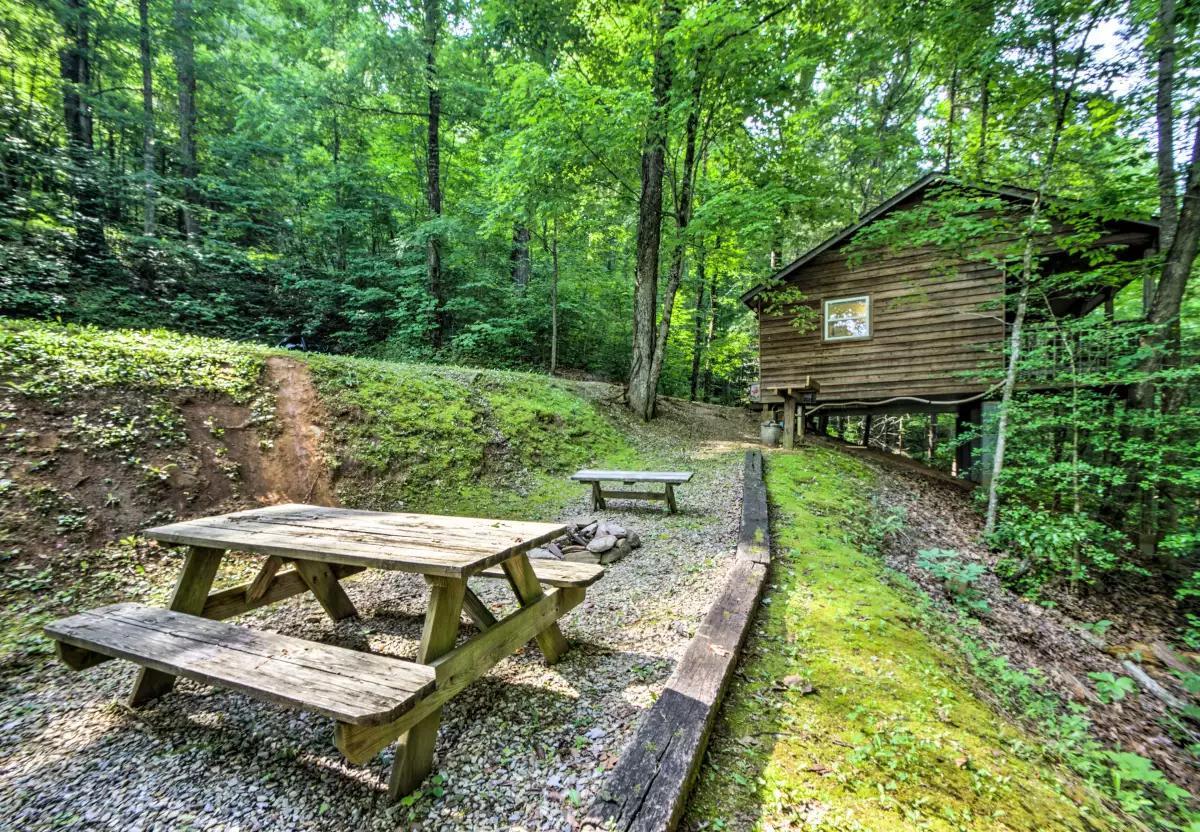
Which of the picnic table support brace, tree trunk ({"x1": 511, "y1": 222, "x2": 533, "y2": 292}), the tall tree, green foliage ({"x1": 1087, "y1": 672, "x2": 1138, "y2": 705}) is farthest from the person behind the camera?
tree trunk ({"x1": 511, "y1": 222, "x2": 533, "y2": 292})

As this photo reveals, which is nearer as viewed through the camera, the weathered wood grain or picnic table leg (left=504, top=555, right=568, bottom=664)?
the weathered wood grain

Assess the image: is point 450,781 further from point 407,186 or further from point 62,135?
point 407,186

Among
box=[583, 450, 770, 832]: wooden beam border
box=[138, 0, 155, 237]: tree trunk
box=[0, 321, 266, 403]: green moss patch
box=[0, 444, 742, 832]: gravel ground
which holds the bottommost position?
box=[0, 444, 742, 832]: gravel ground


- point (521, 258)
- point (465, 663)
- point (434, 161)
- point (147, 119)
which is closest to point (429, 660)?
point (465, 663)

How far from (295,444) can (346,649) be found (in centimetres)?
479

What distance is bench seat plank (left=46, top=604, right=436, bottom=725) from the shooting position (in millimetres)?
1757

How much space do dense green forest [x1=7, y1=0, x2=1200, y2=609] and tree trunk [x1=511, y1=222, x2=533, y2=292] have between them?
0.35 feet

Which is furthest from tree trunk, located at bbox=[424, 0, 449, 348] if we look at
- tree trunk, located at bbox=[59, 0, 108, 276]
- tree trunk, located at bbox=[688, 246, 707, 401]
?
tree trunk, located at bbox=[688, 246, 707, 401]

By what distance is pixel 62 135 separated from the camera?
1120 centimetres

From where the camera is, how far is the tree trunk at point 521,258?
16.2 m

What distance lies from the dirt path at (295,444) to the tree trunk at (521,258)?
10082 millimetres

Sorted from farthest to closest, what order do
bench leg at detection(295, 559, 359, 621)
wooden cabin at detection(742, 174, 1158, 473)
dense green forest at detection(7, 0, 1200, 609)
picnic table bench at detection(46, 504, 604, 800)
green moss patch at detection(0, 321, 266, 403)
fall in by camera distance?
1. wooden cabin at detection(742, 174, 1158, 473)
2. dense green forest at detection(7, 0, 1200, 609)
3. green moss patch at detection(0, 321, 266, 403)
4. bench leg at detection(295, 559, 359, 621)
5. picnic table bench at detection(46, 504, 604, 800)

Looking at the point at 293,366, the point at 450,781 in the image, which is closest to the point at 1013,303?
the point at 450,781

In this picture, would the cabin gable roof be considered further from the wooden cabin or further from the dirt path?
the dirt path
